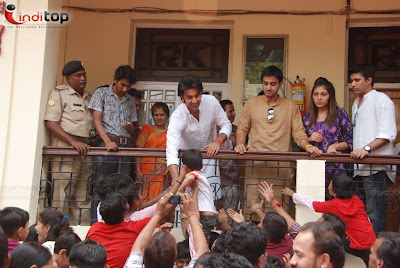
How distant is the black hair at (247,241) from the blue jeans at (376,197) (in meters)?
2.78

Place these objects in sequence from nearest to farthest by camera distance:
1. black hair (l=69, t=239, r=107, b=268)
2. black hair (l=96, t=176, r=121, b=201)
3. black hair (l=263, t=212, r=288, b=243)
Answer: black hair (l=69, t=239, r=107, b=268) < black hair (l=263, t=212, r=288, b=243) < black hair (l=96, t=176, r=121, b=201)

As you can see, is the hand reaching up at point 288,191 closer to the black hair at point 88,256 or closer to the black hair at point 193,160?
the black hair at point 193,160

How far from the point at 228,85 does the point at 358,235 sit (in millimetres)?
3844

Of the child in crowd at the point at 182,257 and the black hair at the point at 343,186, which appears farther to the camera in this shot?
the black hair at the point at 343,186

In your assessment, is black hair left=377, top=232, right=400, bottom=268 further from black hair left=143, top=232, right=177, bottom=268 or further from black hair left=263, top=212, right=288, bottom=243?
black hair left=143, top=232, right=177, bottom=268

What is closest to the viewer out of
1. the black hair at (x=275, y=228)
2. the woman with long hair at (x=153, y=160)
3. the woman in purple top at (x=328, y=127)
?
the black hair at (x=275, y=228)

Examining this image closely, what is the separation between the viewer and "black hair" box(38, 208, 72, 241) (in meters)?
4.97

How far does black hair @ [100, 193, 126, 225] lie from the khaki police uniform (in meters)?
2.14

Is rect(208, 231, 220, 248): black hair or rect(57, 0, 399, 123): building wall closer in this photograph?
rect(208, 231, 220, 248): black hair

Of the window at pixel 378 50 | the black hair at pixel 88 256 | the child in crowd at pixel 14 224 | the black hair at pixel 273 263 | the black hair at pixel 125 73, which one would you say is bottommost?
the black hair at pixel 273 263

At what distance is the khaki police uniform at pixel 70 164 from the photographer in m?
6.79

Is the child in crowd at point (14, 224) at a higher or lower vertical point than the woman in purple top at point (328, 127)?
lower

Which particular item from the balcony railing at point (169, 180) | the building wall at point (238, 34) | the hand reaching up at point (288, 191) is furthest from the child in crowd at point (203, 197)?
the building wall at point (238, 34)

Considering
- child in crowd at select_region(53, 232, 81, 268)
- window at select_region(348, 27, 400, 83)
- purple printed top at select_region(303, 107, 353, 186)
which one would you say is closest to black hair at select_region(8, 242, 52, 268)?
child in crowd at select_region(53, 232, 81, 268)
